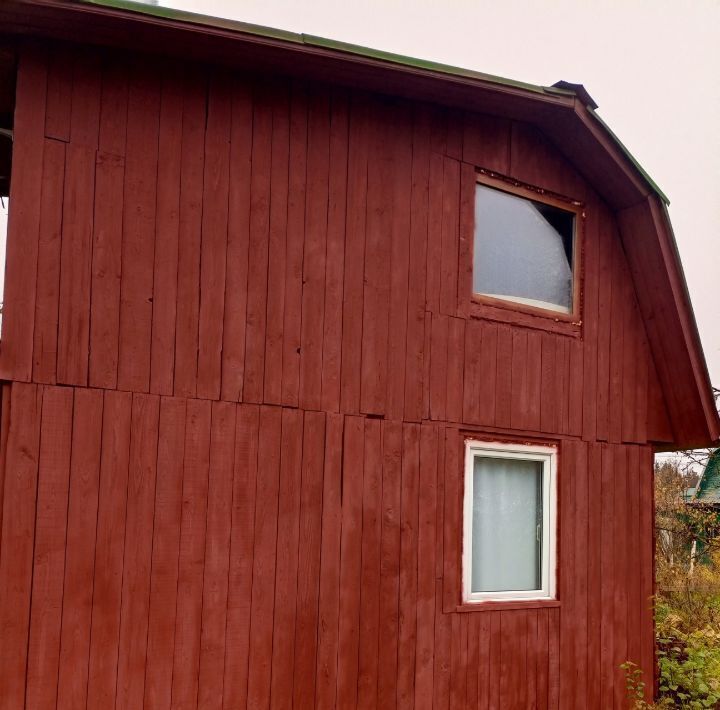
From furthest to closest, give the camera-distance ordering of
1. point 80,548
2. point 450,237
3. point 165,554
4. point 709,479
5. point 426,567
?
1. point 709,479
2. point 450,237
3. point 426,567
4. point 165,554
5. point 80,548

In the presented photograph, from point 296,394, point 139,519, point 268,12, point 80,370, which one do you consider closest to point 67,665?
point 139,519

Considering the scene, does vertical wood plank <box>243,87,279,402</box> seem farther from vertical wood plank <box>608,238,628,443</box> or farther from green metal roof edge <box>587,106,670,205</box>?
vertical wood plank <box>608,238,628,443</box>

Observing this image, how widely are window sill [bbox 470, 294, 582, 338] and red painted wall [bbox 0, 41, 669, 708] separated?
0.15 feet

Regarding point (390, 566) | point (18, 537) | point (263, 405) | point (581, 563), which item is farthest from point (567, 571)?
point (18, 537)

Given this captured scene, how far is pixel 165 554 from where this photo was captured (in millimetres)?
5219

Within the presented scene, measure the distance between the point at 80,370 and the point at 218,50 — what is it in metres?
2.18

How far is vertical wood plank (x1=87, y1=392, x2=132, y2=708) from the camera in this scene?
A: 4965 mm

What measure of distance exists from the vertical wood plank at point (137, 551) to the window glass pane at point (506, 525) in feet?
8.34

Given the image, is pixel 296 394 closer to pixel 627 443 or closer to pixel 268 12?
pixel 627 443

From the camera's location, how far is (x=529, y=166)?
281 inches

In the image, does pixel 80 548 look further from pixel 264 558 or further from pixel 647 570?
pixel 647 570

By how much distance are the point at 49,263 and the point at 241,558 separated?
213 centimetres

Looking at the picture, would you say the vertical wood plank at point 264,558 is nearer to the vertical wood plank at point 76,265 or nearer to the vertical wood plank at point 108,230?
the vertical wood plank at point 108,230

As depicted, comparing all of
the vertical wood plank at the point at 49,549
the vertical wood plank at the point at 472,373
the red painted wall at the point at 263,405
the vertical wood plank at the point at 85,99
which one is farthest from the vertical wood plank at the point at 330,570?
the vertical wood plank at the point at 85,99
